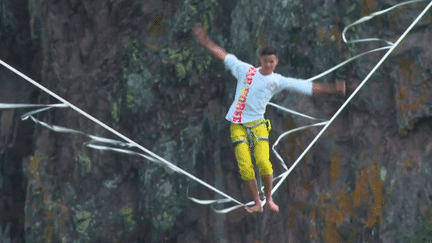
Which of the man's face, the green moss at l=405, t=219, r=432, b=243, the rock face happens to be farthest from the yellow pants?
the green moss at l=405, t=219, r=432, b=243

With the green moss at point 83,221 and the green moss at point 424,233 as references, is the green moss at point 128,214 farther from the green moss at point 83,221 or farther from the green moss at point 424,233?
the green moss at point 424,233

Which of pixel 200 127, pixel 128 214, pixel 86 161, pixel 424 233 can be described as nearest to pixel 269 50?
pixel 424 233

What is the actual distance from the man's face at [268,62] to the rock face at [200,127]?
8.77 ft

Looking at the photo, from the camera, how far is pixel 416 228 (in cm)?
870

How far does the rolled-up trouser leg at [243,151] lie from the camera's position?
6992 mm

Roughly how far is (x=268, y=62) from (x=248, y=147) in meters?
0.98

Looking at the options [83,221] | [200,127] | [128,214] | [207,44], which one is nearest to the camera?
[207,44]

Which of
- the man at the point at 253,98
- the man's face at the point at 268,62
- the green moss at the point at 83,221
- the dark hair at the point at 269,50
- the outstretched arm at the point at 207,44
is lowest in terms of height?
the green moss at the point at 83,221

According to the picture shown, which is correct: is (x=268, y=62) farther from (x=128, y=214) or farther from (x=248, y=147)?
(x=128, y=214)

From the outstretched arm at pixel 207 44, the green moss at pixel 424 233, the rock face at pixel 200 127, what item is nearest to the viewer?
the outstretched arm at pixel 207 44

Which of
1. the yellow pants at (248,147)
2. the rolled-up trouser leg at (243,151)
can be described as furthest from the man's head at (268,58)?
the rolled-up trouser leg at (243,151)

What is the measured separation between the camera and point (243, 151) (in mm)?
7012

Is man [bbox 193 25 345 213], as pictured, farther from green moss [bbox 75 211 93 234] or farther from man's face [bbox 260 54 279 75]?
green moss [bbox 75 211 93 234]

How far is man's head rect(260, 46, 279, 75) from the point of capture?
21.4ft
